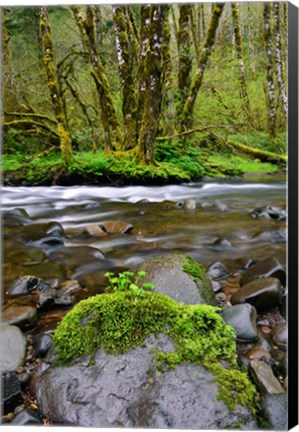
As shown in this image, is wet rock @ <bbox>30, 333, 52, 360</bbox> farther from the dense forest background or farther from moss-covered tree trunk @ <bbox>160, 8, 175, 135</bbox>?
moss-covered tree trunk @ <bbox>160, 8, 175, 135</bbox>

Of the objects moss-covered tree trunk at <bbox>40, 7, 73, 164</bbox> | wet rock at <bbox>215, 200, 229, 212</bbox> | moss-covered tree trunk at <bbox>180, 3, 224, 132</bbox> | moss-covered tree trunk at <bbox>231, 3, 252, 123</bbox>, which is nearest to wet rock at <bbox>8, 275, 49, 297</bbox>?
moss-covered tree trunk at <bbox>40, 7, 73, 164</bbox>

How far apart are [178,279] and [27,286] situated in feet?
3.31

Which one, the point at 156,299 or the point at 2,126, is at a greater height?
the point at 2,126

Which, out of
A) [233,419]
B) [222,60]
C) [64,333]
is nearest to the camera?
[233,419]

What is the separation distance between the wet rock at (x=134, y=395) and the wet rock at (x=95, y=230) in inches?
34.1

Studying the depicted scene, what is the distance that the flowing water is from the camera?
3.05m

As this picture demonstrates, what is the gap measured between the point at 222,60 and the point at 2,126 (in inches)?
61.3

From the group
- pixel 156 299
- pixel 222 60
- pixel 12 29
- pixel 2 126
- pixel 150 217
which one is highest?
pixel 12 29

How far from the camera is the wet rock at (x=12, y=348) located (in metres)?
2.80

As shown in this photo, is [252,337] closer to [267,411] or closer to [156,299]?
[267,411]

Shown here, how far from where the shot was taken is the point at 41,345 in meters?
2.79

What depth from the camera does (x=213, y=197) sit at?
122 inches

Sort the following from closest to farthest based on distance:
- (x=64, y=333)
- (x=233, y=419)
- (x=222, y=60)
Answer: (x=233, y=419) → (x=64, y=333) → (x=222, y=60)

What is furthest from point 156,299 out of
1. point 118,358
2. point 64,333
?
point 64,333
